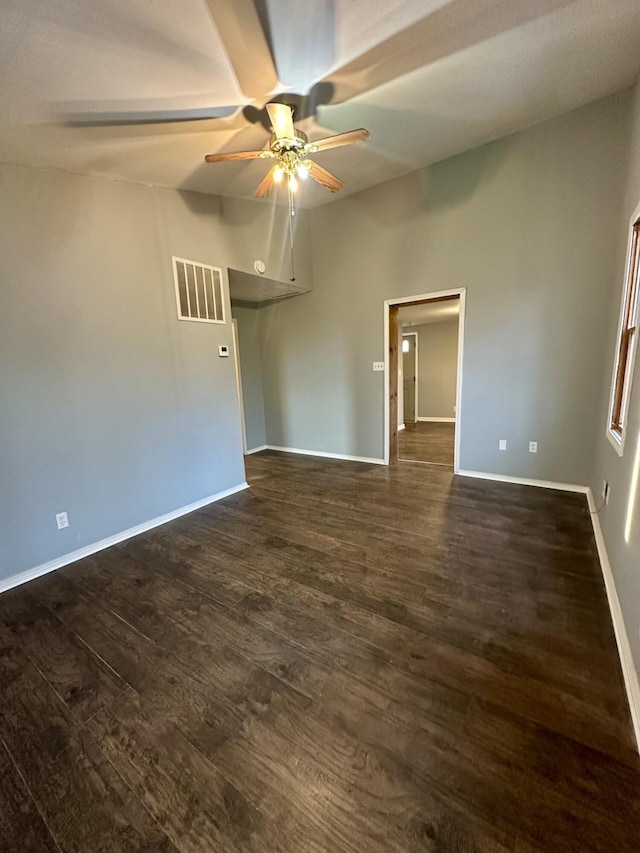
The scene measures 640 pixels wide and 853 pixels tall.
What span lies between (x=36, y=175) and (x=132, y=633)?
2.99m

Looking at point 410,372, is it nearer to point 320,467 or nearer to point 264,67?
point 320,467

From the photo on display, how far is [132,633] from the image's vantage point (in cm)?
184

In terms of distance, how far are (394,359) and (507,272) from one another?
163 centimetres

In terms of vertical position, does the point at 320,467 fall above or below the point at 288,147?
below

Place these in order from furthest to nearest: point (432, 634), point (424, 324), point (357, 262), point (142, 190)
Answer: point (424, 324) < point (357, 262) < point (142, 190) < point (432, 634)

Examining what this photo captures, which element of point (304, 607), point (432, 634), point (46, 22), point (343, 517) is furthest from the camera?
point (343, 517)

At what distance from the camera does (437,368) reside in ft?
25.8

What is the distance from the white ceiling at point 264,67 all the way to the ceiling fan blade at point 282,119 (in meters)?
0.20

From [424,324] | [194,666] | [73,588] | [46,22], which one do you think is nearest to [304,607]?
[194,666]

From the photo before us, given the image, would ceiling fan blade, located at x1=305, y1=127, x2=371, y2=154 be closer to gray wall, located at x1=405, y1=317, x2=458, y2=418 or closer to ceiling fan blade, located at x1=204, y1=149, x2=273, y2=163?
ceiling fan blade, located at x1=204, y1=149, x2=273, y2=163

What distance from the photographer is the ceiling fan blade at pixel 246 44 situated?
1.58 metres

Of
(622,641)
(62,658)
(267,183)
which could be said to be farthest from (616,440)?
(62,658)

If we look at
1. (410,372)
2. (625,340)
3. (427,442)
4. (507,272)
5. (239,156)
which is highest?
(239,156)

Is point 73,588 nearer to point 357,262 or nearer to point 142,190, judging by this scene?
point 142,190
